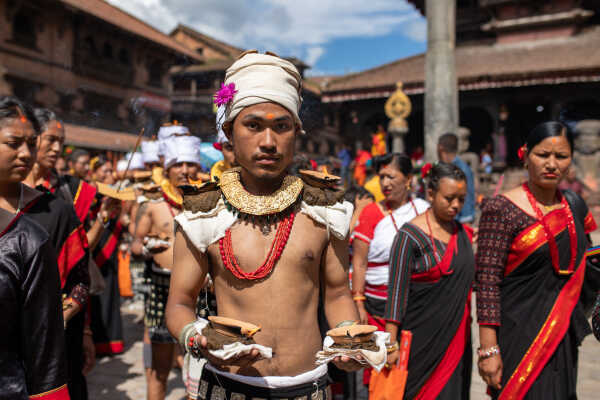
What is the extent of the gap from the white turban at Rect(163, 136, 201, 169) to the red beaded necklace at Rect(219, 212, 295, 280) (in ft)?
7.64

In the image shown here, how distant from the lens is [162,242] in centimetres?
376

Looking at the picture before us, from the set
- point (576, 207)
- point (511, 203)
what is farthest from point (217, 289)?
point (576, 207)

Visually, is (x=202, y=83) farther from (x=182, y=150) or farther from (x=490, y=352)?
(x=490, y=352)

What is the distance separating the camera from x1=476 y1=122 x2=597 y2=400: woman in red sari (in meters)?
3.00

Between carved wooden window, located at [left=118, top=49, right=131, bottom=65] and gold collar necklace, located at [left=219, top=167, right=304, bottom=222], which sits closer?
gold collar necklace, located at [left=219, top=167, right=304, bottom=222]

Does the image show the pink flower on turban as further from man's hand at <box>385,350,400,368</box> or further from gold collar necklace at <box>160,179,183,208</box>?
gold collar necklace at <box>160,179,183,208</box>

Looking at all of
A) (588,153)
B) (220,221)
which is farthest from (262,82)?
(588,153)

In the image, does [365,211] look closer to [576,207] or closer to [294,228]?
[576,207]

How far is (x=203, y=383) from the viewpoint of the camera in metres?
2.15

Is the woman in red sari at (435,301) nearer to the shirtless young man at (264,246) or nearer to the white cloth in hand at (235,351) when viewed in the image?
the shirtless young man at (264,246)

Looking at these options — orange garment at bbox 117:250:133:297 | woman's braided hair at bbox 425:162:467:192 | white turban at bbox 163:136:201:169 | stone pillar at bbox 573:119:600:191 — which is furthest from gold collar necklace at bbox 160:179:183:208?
stone pillar at bbox 573:119:600:191

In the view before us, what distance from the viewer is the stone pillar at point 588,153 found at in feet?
40.0

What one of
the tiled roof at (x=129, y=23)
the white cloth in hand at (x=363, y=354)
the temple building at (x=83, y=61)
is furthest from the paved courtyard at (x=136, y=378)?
the tiled roof at (x=129, y=23)

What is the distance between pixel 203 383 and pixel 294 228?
0.80 meters
